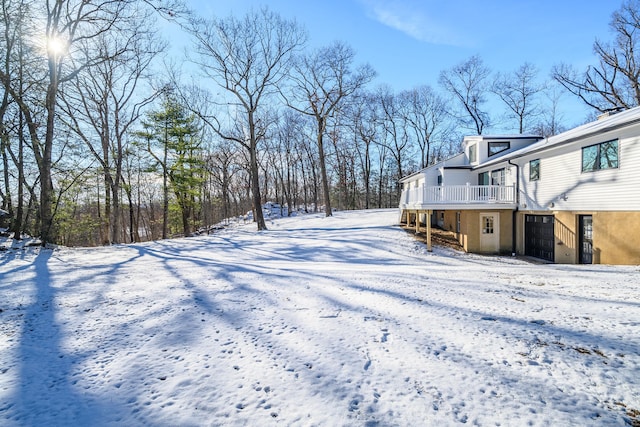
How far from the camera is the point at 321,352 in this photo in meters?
2.99

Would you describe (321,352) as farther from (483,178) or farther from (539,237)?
(483,178)

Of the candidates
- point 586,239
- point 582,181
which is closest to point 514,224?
point 586,239

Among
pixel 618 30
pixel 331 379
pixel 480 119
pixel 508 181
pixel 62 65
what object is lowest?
pixel 331 379

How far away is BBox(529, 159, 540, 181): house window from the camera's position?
39.9 feet

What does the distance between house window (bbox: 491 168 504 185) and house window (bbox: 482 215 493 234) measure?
221 cm

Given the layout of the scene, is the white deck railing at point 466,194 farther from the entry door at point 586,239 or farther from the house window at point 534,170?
the entry door at point 586,239

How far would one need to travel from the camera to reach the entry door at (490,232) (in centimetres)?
1369

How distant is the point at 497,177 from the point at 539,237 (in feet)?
12.7

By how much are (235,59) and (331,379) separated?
18804 millimetres

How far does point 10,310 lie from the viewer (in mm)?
4203

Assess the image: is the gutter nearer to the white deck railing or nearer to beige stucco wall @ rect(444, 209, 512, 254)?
Answer: beige stucco wall @ rect(444, 209, 512, 254)

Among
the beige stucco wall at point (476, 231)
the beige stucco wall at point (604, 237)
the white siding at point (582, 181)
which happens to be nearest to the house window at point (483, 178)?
the white siding at point (582, 181)

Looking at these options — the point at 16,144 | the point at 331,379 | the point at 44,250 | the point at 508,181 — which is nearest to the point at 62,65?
the point at 16,144

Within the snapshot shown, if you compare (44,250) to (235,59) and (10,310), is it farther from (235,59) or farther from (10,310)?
(235,59)
